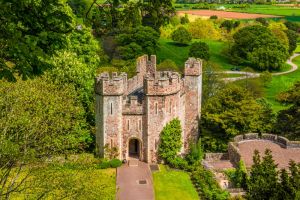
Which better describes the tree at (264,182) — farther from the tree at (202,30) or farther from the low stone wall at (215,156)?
the tree at (202,30)

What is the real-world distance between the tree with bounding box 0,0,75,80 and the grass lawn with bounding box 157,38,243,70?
5591 cm

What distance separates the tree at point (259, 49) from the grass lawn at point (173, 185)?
132 ft

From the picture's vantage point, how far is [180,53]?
72.0 m

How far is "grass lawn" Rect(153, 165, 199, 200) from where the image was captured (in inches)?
1090

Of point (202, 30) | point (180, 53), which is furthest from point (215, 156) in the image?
point (202, 30)

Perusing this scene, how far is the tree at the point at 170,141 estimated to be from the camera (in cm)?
3262

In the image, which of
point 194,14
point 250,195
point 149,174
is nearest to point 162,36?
point 194,14

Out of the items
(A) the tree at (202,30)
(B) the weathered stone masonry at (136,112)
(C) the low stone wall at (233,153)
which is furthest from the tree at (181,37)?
(C) the low stone wall at (233,153)

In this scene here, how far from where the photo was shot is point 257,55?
68438mm

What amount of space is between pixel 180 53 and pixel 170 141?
40.5m

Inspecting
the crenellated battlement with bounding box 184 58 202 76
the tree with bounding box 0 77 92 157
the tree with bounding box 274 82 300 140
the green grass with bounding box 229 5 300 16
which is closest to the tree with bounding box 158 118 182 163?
the crenellated battlement with bounding box 184 58 202 76

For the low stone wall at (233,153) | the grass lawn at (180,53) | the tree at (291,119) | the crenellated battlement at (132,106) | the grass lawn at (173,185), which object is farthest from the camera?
the grass lawn at (180,53)

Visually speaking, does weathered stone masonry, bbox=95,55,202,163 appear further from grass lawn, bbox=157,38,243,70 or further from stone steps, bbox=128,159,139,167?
grass lawn, bbox=157,38,243,70

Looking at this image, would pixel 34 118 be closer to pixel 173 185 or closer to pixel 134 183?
pixel 134 183
